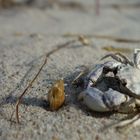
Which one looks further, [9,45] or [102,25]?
[102,25]

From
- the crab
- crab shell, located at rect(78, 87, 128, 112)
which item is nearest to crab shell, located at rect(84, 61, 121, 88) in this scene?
the crab

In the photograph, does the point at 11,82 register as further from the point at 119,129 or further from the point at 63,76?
the point at 119,129

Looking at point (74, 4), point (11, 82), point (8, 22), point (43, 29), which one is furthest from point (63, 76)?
point (74, 4)

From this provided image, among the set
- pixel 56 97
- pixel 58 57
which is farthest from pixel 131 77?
pixel 58 57

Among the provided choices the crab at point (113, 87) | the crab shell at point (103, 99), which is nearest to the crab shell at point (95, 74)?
the crab at point (113, 87)

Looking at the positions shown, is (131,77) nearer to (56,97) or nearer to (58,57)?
(56,97)

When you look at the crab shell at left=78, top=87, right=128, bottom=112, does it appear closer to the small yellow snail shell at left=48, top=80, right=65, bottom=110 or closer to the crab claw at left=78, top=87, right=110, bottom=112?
the crab claw at left=78, top=87, right=110, bottom=112

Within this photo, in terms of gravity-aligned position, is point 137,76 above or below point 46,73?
above
